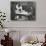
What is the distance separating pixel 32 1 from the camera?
329 centimetres

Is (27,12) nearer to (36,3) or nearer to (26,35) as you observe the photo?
(36,3)

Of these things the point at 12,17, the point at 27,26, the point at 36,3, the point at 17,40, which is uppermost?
the point at 36,3

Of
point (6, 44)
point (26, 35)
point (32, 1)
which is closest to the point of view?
point (6, 44)

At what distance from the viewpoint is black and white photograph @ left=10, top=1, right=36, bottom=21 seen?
331 centimetres

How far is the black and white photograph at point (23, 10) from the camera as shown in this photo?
3309 mm

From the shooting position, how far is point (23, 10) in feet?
10.9

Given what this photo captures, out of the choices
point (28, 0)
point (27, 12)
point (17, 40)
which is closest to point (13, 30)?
point (17, 40)

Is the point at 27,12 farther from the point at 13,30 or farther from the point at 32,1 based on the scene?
the point at 13,30

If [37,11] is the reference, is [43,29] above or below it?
below

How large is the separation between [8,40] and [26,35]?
1.58ft

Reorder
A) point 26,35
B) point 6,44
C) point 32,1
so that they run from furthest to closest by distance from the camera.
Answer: point 32,1
point 26,35
point 6,44

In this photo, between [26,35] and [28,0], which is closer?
[26,35]

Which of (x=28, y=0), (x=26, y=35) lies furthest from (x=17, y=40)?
(x=28, y=0)

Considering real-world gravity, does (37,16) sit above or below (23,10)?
below
